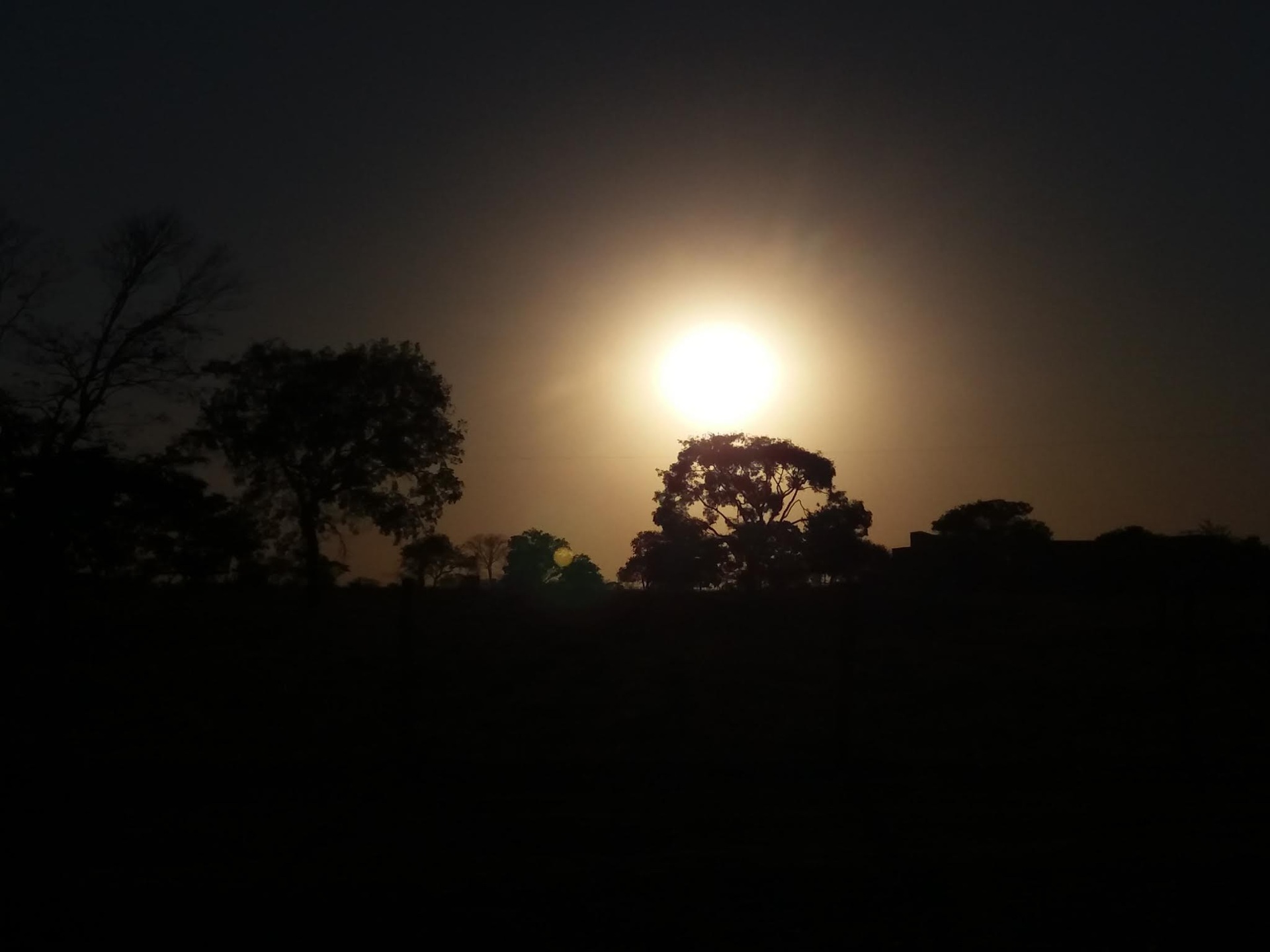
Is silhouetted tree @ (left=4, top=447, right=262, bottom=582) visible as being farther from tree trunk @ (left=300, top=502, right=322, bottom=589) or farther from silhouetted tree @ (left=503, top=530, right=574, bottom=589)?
silhouetted tree @ (left=503, top=530, right=574, bottom=589)

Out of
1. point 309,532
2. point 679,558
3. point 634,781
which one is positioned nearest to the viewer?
point 634,781

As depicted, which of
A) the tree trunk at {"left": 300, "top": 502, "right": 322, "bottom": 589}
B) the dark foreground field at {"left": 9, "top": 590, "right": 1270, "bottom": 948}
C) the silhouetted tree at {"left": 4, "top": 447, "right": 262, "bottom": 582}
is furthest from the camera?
the tree trunk at {"left": 300, "top": 502, "right": 322, "bottom": 589}

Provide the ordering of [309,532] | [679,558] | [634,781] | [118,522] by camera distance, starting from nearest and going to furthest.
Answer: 1. [634,781]
2. [118,522]
3. [309,532]
4. [679,558]

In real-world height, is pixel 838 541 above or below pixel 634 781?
above

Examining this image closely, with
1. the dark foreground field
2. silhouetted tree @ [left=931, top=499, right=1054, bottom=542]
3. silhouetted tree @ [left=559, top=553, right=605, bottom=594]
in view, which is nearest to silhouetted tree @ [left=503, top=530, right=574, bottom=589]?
silhouetted tree @ [left=559, top=553, right=605, bottom=594]

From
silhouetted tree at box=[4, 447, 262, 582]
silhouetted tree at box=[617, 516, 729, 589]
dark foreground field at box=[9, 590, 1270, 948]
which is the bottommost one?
dark foreground field at box=[9, 590, 1270, 948]

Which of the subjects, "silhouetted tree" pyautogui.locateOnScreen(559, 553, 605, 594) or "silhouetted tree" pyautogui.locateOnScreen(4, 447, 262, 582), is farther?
"silhouetted tree" pyautogui.locateOnScreen(559, 553, 605, 594)

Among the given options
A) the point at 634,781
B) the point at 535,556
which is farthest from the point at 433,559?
the point at 634,781

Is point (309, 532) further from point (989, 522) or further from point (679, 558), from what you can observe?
point (989, 522)

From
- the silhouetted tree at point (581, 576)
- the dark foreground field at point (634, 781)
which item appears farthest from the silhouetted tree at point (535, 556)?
the dark foreground field at point (634, 781)

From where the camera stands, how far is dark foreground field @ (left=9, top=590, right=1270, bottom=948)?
6789 millimetres

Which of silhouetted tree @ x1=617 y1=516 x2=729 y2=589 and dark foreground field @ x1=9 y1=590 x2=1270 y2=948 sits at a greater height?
silhouetted tree @ x1=617 y1=516 x2=729 y2=589

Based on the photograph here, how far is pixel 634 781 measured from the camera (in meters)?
11.3

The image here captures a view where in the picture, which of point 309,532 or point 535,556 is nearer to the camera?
point 309,532
